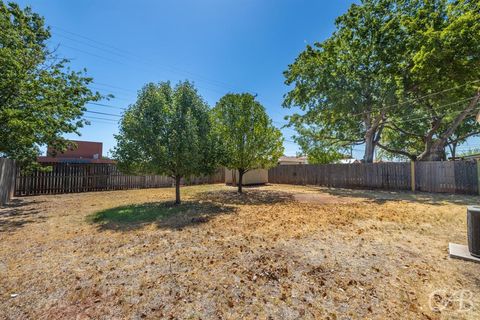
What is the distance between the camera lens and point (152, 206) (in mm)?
8438

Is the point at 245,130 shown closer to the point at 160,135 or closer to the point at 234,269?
the point at 160,135

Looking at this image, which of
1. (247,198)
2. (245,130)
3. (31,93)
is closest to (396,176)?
(247,198)

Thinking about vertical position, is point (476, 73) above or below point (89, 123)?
above

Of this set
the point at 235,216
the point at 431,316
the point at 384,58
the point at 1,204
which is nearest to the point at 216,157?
the point at 235,216

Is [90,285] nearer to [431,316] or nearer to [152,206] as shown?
[431,316]

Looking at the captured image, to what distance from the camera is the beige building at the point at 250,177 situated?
60.5ft

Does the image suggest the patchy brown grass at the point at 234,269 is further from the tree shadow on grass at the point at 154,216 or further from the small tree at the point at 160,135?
the small tree at the point at 160,135

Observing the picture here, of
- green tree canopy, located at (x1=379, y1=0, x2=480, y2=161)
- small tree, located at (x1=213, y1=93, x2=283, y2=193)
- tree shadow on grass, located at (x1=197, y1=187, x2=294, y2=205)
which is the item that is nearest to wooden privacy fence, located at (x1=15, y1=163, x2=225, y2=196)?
tree shadow on grass, located at (x1=197, y1=187, x2=294, y2=205)

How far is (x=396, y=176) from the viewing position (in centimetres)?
1354

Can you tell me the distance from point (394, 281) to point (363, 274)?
357mm

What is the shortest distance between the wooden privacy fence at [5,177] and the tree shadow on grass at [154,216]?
14.5ft

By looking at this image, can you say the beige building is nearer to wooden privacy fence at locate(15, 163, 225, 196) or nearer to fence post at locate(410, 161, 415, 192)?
wooden privacy fence at locate(15, 163, 225, 196)

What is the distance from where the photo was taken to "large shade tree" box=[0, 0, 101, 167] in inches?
288

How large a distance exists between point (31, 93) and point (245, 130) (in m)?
8.67
